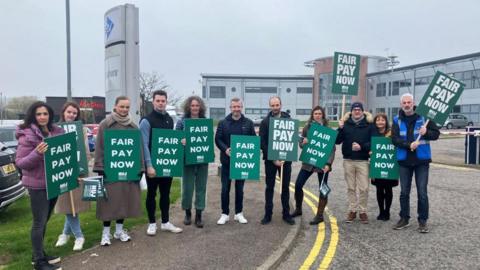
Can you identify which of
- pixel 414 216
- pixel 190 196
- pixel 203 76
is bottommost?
pixel 414 216

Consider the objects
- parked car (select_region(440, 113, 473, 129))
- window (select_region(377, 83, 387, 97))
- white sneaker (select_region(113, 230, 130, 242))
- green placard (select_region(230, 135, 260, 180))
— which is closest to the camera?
white sneaker (select_region(113, 230, 130, 242))

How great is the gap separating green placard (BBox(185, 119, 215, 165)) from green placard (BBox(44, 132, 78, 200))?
1.72 metres

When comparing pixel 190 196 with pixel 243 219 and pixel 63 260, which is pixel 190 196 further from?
pixel 63 260

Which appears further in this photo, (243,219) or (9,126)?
(9,126)

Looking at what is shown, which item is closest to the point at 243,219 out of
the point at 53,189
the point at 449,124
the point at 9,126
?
the point at 53,189

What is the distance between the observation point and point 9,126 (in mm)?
12578

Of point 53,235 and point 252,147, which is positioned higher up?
point 252,147

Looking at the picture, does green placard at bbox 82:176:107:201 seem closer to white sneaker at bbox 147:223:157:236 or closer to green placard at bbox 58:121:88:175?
green placard at bbox 58:121:88:175

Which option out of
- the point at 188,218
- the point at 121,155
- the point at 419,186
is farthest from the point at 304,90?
the point at 121,155

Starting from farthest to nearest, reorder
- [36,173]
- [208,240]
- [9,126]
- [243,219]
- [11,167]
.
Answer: [9,126] < [11,167] < [243,219] < [208,240] < [36,173]

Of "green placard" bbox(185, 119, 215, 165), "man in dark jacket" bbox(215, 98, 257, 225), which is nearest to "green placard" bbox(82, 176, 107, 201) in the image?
"green placard" bbox(185, 119, 215, 165)

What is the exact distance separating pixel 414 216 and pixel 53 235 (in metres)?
6.08

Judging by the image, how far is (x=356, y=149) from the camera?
672 cm

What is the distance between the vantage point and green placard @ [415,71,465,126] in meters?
6.36
